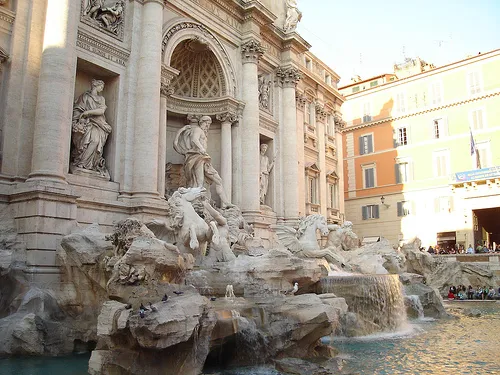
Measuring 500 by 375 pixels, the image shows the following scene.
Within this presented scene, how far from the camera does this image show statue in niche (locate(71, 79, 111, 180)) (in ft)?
37.9

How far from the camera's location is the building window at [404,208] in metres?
29.4

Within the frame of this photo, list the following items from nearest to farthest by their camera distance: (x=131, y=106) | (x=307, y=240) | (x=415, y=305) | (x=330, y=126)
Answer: (x=131, y=106) < (x=415, y=305) < (x=307, y=240) < (x=330, y=126)

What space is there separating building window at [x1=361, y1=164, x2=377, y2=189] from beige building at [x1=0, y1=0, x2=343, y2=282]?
1235 centimetres

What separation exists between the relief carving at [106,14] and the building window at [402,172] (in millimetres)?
21851

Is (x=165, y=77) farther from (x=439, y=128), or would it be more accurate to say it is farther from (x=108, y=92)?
(x=439, y=128)

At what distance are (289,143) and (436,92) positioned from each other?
1457 centimetres

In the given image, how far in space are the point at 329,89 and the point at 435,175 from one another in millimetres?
9017

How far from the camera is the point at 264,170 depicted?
18.3 m

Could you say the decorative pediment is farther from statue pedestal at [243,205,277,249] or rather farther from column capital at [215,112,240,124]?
column capital at [215,112,240,124]

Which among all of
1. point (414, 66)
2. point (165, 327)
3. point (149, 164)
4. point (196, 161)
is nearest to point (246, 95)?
point (196, 161)

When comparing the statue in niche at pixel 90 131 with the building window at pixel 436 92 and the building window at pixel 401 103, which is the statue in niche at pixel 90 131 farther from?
the building window at pixel 401 103

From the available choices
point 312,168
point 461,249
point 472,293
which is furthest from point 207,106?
point 461,249

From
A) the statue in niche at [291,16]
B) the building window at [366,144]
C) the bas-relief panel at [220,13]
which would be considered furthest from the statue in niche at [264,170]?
the building window at [366,144]

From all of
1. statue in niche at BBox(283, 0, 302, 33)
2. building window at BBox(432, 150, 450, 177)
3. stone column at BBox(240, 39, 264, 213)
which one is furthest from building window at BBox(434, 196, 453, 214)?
stone column at BBox(240, 39, 264, 213)
